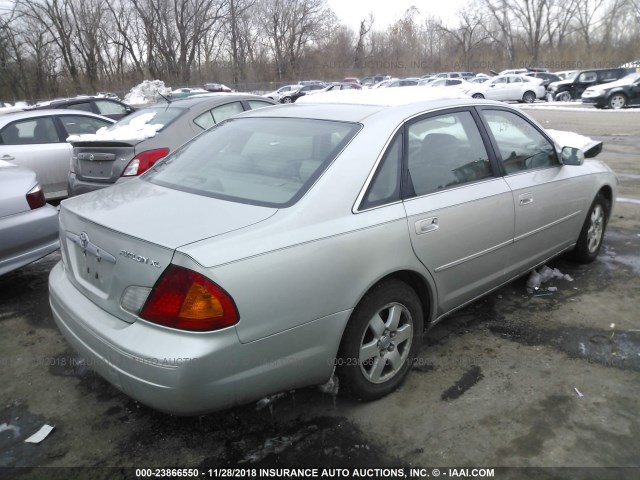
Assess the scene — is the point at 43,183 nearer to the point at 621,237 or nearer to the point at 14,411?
the point at 14,411

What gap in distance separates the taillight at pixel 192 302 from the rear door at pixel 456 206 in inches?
44.7

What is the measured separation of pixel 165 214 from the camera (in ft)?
8.01

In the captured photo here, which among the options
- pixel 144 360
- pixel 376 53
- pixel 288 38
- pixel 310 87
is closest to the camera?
pixel 144 360

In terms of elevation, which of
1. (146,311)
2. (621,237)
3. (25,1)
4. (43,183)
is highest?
(25,1)

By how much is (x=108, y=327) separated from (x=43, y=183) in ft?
18.9

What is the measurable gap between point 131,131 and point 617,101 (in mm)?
23382

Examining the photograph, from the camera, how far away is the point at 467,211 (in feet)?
10.1

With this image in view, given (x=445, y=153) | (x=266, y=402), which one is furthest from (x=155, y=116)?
(x=266, y=402)

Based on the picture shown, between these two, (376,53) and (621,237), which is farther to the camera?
(376,53)

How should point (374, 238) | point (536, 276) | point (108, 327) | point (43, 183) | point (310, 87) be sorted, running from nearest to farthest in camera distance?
1. point (108, 327)
2. point (374, 238)
3. point (536, 276)
4. point (43, 183)
5. point (310, 87)

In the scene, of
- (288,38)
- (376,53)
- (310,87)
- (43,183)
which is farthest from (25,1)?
(43,183)

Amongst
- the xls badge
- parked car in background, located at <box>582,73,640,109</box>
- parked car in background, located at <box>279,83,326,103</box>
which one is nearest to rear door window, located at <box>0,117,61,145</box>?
the xls badge

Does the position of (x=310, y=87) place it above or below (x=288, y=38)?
below

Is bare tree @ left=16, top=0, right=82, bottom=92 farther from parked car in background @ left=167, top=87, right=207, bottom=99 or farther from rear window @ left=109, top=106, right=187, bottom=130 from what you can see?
rear window @ left=109, top=106, right=187, bottom=130
